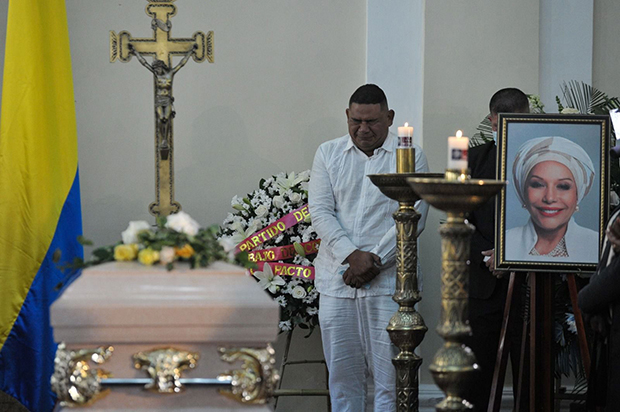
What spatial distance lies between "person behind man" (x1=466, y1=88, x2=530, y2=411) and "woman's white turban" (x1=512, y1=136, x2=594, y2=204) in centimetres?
62

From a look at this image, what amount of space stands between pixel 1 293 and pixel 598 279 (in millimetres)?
3016

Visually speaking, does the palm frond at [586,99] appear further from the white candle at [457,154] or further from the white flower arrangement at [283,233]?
the white candle at [457,154]

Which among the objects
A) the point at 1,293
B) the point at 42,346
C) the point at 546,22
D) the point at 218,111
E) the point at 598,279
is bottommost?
the point at 42,346

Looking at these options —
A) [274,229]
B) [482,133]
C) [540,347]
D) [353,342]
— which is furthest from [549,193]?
[274,229]

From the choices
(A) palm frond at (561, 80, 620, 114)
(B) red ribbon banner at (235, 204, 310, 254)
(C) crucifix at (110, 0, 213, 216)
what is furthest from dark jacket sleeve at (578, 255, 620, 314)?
(C) crucifix at (110, 0, 213, 216)

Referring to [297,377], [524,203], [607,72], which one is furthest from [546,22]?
[297,377]

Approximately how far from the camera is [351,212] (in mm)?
4371

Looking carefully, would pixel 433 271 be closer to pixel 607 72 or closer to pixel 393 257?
pixel 393 257

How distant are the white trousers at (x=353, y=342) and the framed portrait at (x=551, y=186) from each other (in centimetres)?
84

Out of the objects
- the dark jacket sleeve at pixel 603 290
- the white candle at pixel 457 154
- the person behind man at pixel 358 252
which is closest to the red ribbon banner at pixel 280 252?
the person behind man at pixel 358 252

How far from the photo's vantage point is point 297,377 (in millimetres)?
5473

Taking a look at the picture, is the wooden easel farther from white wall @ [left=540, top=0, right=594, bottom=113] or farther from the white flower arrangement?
white wall @ [left=540, top=0, right=594, bottom=113]

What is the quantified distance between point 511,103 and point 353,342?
148 cm

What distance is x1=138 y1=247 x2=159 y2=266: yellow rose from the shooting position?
2.21 meters
